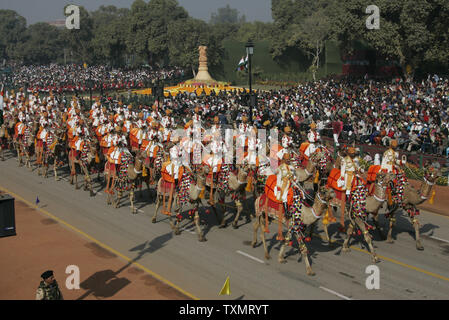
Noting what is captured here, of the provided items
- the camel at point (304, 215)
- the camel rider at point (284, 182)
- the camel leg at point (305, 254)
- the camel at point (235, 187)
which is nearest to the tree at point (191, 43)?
the camel at point (235, 187)

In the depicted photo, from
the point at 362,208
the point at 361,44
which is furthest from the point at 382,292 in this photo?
the point at 361,44

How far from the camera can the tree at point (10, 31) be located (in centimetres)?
13151

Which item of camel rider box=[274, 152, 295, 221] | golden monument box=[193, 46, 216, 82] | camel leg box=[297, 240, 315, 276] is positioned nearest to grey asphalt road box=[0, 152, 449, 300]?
camel leg box=[297, 240, 315, 276]

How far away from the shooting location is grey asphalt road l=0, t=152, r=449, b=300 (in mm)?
13852

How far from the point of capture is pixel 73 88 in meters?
65.1

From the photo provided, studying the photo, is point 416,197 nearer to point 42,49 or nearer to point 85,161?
point 85,161

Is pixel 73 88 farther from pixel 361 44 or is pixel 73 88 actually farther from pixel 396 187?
pixel 396 187

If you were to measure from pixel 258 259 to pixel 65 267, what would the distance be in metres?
5.53

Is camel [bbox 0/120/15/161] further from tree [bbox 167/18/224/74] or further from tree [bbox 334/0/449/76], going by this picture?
tree [bbox 167/18/224/74]

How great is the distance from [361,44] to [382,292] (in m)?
47.0

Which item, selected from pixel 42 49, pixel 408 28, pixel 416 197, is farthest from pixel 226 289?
pixel 42 49

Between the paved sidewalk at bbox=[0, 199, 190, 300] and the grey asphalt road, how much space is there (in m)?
0.61

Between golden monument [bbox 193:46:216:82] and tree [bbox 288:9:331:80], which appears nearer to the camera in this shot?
golden monument [bbox 193:46:216:82]

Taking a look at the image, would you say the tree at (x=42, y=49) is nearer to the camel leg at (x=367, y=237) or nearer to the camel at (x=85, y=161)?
the camel at (x=85, y=161)
